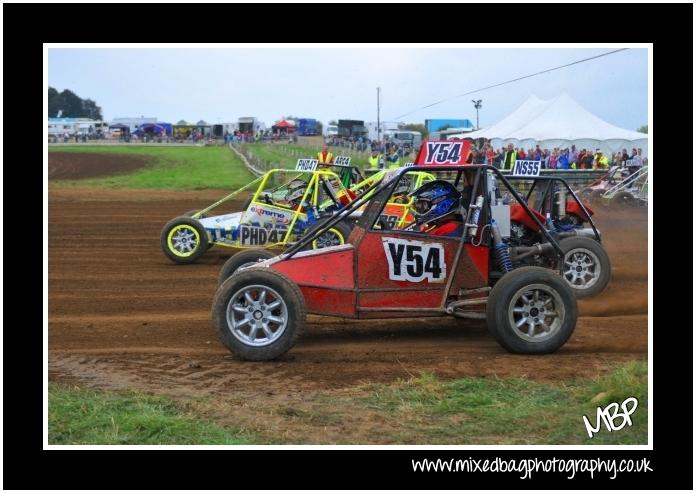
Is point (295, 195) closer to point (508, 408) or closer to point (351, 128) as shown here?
point (508, 408)

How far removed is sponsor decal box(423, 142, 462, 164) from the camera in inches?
304

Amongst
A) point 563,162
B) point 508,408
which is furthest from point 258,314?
point 563,162

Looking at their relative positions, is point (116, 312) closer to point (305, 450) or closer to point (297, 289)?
point (297, 289)

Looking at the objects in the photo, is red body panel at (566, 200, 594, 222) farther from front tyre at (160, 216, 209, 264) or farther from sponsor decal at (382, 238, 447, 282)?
front tyre at (160, 216, 209, 264)

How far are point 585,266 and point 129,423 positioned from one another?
6.64 metres

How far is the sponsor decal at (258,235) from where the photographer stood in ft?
41.0

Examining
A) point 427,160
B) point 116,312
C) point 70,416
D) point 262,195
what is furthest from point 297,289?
point 262,195

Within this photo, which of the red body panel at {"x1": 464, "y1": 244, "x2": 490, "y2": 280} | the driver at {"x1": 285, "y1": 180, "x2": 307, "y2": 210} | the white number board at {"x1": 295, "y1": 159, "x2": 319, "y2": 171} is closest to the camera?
the red body panel at {"x1": 464, "y1": 244, "x2": 490, "y2": 280}

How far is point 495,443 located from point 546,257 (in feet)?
11.4

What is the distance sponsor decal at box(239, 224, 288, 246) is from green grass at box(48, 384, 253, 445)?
6536 mm

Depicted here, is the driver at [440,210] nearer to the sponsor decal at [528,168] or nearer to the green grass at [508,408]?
the green grass at [508,408]

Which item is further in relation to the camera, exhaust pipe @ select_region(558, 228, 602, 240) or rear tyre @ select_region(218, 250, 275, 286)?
exhaust pipe @ select_region(558, 228, 602, 240)

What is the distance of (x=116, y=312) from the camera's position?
9234 mm

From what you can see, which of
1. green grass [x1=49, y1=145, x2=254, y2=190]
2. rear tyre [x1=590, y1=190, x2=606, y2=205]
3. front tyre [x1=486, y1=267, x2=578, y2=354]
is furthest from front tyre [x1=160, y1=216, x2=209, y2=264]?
green grass [x1=49, y1=145, x2=254, y2=190]
